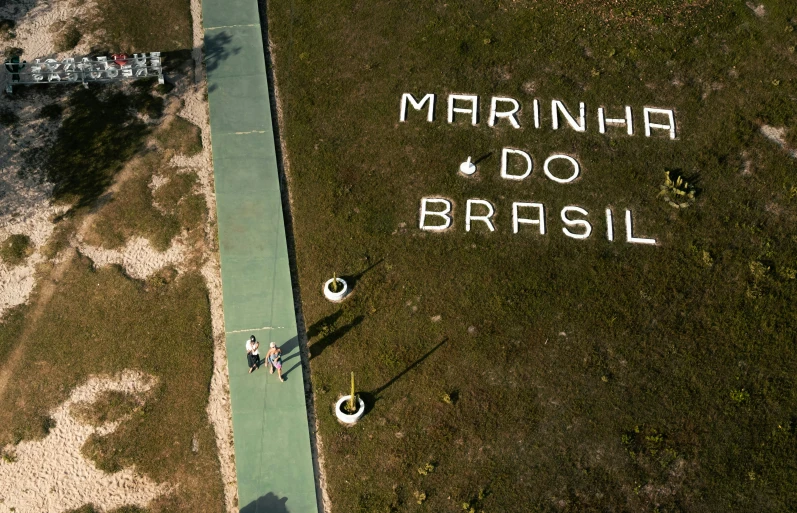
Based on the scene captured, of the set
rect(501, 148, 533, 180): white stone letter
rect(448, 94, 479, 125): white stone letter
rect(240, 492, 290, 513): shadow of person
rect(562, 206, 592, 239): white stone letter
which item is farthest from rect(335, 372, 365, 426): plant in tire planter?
rect(448, 94, 479, 125): white stone letter

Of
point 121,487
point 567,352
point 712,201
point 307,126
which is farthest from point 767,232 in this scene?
point 121,487

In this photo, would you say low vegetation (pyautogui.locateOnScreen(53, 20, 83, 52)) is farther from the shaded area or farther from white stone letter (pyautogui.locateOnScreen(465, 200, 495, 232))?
white stone letter (pyautogui.locateOnScreen(465, 200, 495, 232))

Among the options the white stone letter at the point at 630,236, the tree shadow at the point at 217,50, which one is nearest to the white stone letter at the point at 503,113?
the white stone letter at the point at 630,236

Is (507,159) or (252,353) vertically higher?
(507,159)

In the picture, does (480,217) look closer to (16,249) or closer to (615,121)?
(615,121)

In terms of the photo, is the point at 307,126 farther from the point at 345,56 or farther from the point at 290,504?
the point at 290,504

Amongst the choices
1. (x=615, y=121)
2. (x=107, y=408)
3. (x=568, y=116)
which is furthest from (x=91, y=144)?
(x=615, y=121)
